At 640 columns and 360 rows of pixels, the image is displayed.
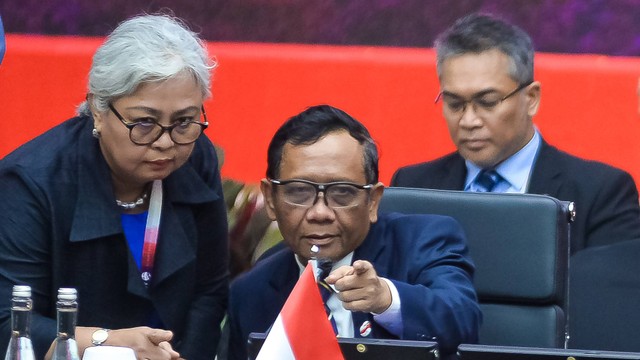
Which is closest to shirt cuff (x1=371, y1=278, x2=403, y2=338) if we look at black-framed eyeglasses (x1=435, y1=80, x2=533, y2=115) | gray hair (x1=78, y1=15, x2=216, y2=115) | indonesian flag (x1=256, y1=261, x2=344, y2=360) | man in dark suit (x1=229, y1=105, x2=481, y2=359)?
man in dark suit (x1=229, y1=105, x2=481, y2=359)

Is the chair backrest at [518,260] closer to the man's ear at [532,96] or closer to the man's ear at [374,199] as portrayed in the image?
the man's ear at [374,199]

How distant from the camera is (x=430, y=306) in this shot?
2.84 meters

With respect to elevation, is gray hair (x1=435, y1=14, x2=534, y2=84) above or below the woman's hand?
above

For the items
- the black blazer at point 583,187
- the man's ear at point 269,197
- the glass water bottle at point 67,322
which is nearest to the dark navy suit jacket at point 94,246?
the man's ear at point 269,197

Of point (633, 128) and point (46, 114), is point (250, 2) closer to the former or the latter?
point (46, 114)

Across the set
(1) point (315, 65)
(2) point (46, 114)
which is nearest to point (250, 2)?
(1) point (315, 65)

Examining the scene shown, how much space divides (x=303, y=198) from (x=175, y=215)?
1.26ft

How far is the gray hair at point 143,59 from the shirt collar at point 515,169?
118 centimetres

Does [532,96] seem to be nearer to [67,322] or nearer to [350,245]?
[350,245]

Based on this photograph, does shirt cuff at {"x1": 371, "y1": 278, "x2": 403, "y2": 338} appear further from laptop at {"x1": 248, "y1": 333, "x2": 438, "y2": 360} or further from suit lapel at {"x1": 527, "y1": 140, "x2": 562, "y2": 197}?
suit lapel at {"x1": 527, "y1": 140, "x2": 562, "y2": 197}

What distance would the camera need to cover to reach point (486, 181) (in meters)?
4.09

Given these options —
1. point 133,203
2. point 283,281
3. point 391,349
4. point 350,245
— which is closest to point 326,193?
point 350,245

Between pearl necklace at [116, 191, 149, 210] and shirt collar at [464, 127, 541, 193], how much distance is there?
1165 millimetres

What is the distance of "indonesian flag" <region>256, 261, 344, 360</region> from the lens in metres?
2.39
